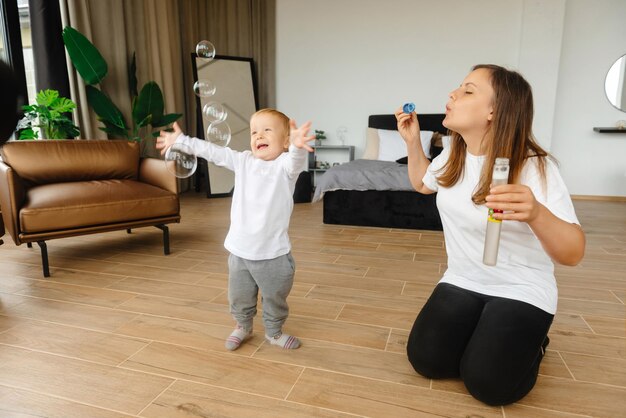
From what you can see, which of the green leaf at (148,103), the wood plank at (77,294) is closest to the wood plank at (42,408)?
the wood plank at (77,294)

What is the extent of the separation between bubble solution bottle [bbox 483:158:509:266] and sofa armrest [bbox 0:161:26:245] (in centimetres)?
241

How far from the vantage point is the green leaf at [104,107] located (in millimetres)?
4023

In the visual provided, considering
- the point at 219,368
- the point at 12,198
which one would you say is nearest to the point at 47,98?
the point at 12,198

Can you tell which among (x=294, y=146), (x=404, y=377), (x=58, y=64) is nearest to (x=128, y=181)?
(x=58, y=64)

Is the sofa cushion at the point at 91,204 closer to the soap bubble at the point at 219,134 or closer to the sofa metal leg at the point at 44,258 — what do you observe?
the sofa metal leg at the point at 44,258

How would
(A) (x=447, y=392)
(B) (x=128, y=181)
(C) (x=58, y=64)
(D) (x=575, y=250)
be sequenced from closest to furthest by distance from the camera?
1. (D) (x=575, y=250)
2. (A) (x=447, y=392)
3. (B) (x=128, y=181)
4. (C) (x=58, y=64)

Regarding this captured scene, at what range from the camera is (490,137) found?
4.31ft

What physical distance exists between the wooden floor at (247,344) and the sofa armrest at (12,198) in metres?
0.29

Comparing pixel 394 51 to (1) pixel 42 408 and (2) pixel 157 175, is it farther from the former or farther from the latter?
(1) pixel 42 408

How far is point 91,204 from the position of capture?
254cm

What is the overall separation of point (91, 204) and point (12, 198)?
1.25 ft

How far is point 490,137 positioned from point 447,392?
81 cm

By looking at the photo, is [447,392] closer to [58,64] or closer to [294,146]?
[294,146]

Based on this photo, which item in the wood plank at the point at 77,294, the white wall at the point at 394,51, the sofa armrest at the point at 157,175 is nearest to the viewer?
the wood plank at the point at 77,294
